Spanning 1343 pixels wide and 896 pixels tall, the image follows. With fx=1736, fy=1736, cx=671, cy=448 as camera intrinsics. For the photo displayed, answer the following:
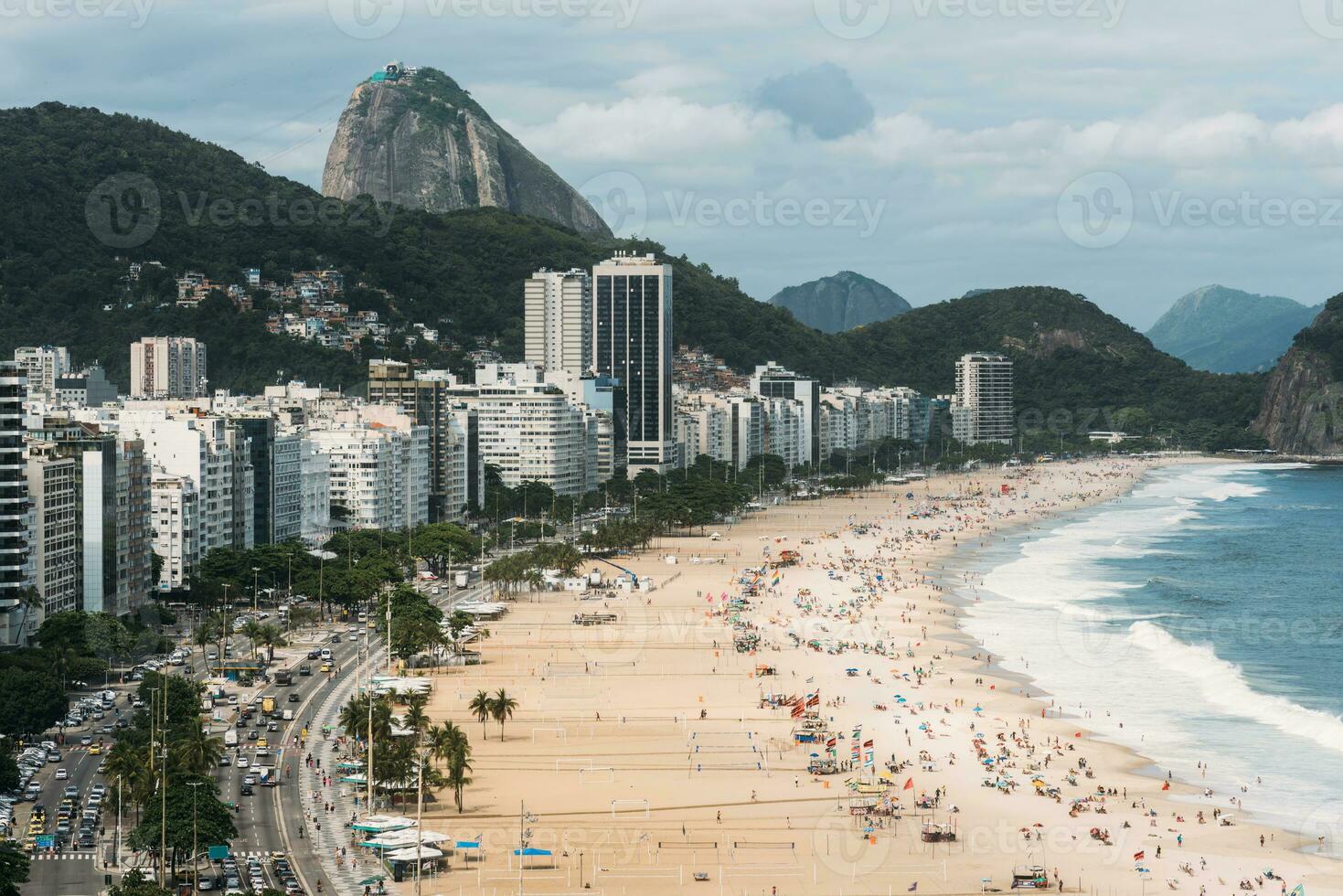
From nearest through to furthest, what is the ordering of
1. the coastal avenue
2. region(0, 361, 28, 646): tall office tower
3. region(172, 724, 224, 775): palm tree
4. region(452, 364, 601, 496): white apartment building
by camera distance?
1. the coastal avenue
2. region(172, 724, 224, 775): palm tree
3. region(0, 361, 28, 646): tall office tower
4. region(452, 364, 601, 496): white apartment building

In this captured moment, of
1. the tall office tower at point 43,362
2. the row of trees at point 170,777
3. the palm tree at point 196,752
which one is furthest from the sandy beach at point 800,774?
the tall office tower at point 43,362

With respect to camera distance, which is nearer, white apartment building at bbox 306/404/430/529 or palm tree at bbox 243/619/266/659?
palm tree at bbox 243/619/266/659

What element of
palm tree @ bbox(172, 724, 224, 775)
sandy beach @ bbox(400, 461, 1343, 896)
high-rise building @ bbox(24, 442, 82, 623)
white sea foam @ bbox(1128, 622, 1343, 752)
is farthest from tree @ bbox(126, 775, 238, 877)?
white sea foam @ bbox(1128, 622, 1343, 752)

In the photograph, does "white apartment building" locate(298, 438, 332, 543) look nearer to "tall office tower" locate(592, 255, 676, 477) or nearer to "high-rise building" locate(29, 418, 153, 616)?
"high-rise building" locate(29, 418, 153, 616)

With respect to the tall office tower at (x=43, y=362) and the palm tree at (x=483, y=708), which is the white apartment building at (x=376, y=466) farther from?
the palm tree at (x=483, y=708)

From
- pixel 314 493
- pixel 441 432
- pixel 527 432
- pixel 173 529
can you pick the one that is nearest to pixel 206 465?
pixel 173 529

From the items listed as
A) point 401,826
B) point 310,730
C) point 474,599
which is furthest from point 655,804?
point 474,599

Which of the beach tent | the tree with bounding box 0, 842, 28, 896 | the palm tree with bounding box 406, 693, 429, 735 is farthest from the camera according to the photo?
the palm tree with bounding box 406, 693, 429, 735
